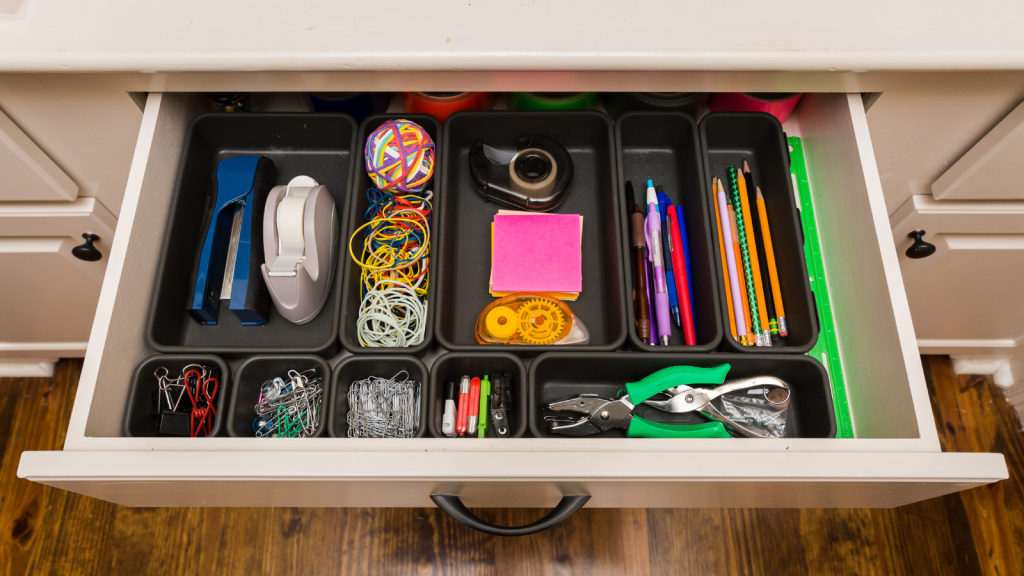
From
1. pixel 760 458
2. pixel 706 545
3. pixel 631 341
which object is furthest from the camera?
pixel 706 545

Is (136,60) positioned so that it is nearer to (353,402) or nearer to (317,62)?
(317,62)

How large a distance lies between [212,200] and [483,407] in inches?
17.4

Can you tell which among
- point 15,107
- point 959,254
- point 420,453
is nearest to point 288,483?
point 420,453

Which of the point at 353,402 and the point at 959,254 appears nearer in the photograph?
the point at 353,402

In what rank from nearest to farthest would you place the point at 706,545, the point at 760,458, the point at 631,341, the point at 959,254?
the point at 760,458 < the point at 631,341 < the point at 959,254 < the point at 706,545

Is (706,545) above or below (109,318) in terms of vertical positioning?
below

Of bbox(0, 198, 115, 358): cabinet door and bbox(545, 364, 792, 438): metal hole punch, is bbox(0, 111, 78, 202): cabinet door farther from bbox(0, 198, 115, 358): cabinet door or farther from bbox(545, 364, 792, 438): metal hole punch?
bbox(545, 364, 792, 438): metal hole punch

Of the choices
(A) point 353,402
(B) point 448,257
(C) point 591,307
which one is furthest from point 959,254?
(A) point 353,402

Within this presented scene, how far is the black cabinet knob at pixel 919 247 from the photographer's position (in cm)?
87

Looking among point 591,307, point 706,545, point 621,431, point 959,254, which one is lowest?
point 706,545

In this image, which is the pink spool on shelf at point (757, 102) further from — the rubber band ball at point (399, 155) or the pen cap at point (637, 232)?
the rubber band ball at point (399, 155)

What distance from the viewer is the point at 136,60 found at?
23.4 inches

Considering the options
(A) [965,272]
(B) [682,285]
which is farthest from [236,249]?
(A) [965,272]

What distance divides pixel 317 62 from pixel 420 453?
0.41m
